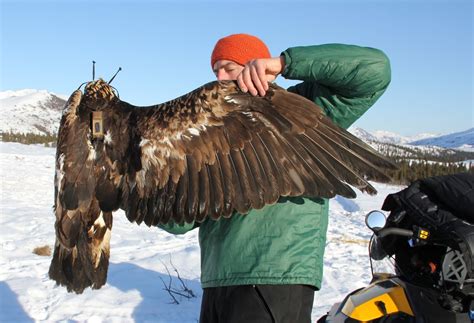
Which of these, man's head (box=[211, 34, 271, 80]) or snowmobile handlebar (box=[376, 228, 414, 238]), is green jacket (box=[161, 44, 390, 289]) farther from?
snowmobile handlebar (box=[376, 228, 414, 238])

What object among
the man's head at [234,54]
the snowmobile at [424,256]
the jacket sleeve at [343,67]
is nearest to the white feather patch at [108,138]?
the man's head at [234,54]

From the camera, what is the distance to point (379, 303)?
319 centimetres

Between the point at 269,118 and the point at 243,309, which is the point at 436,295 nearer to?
the point at 243,309

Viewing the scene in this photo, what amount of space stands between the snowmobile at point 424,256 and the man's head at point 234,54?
1.34 metres

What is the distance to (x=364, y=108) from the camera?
2.32 metres

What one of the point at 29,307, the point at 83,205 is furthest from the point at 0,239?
the point at 83,205

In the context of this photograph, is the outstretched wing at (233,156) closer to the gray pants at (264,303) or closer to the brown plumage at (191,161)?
the brown plumage at (191,161)

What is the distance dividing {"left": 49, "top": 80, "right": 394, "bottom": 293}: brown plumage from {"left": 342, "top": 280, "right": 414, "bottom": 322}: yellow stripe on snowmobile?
1335mm

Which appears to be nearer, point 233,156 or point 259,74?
point 259,74

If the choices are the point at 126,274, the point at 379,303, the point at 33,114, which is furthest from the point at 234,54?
the point at 33,114

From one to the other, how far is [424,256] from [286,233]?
1.33 meters

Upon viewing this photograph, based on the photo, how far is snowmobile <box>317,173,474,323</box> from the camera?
8.94ft

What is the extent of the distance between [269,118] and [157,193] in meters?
0.62

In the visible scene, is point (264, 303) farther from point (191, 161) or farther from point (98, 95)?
point (98, 95)
